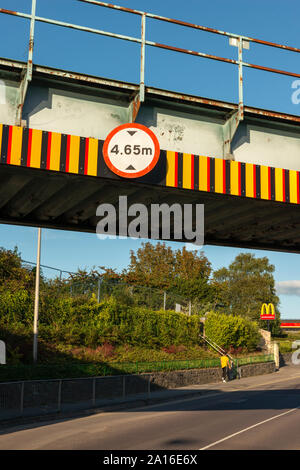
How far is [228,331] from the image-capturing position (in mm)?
38500

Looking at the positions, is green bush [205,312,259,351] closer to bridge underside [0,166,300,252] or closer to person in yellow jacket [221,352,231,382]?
person in yellow jacket [221,352,231,382]

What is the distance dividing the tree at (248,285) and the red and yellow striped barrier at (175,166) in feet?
269

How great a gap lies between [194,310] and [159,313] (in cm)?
871

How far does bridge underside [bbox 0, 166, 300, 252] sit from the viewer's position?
9148 millimetres

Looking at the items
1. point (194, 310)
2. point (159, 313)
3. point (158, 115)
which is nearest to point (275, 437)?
point (158, 115)

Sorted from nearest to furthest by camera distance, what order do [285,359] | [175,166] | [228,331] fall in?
1. [175,166]
2. [228,331]
3. [285,359]

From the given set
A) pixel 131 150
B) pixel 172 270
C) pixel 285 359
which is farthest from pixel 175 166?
pixel 172 270

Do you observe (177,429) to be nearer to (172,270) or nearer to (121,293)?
(121,293)

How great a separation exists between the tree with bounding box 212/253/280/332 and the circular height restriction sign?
83.6 m

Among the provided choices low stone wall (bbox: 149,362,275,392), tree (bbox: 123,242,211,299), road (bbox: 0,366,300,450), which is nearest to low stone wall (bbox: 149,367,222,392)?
low stone wall (bbox: 149,362,275,392)

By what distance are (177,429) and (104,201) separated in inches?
268

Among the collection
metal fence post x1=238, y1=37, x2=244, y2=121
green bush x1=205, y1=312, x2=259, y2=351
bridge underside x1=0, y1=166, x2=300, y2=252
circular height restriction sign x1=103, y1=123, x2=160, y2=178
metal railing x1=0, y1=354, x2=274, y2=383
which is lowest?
metal railing x1=0, y1=354, x2=274, y2=383

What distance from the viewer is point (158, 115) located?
9.39 m

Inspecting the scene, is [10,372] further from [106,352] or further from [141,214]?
[141,214]
